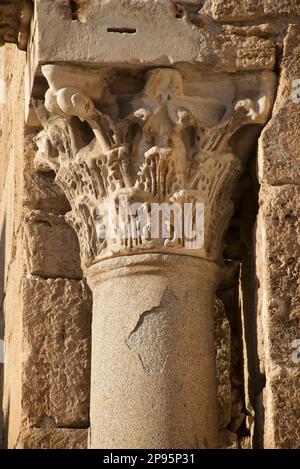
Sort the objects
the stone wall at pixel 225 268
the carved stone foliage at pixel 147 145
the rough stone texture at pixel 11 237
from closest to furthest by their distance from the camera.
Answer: the stone wall at pixel 225 268
the carved stone foliage at pixel 147 145
the rough stone texture at pixel 11 237

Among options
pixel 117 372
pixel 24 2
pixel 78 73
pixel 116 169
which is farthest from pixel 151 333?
pixel 24 2

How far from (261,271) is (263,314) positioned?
0.74ft

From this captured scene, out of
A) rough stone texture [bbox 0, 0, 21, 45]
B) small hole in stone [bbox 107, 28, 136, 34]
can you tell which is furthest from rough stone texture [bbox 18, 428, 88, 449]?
rough stone texture [bbox 0, 0, 21, 45]

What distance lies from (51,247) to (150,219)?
0.71 metres

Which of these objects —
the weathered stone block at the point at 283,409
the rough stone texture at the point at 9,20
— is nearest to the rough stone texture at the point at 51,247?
the rough stone texture at the point at 9,20

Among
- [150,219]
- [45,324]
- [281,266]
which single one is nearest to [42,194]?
[45,324]

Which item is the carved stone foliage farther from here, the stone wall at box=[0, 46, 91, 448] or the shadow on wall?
the shadow on wall

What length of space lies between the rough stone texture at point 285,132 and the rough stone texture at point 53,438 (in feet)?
4.97

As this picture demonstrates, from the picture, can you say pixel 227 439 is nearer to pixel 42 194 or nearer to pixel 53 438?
pixel 53 438

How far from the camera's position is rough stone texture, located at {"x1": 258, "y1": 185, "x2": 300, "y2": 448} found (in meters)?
6.86

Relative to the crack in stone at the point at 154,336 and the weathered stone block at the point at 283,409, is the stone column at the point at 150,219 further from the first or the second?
the weathered stone block at the point at 283,409

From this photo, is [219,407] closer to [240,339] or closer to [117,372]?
[240,339]

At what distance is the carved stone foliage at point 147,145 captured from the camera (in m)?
7.17

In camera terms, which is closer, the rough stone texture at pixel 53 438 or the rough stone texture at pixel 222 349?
the rough stone texture at pixel 53 438
